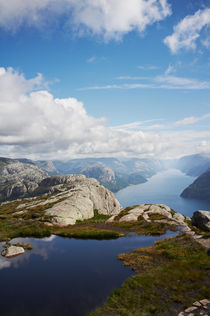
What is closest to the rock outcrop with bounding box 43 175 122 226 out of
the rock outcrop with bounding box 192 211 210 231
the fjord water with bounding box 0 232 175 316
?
the fjord water with bounding box 0 232 175 316

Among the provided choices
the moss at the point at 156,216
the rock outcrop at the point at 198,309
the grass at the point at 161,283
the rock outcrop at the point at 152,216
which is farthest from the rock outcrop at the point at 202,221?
the rock outcrop at the point at 198,309

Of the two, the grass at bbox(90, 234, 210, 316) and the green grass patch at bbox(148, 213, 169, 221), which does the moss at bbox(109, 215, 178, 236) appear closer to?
the green grass patch at bbox(148, 213, 169, 221)

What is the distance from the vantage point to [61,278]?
24.2 metres

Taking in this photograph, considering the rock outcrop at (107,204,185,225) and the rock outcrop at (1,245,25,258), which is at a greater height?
the rock outcrop at (1,245,25,258)

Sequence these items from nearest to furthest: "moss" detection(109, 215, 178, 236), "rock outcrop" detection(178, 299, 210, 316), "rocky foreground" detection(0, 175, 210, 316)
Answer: "rock outcrop" detection(178, 299, 210, 316) < "rocky foreground" detection(0, 175, 210, 316) < "moss" detection(109, 215, 178, 236)

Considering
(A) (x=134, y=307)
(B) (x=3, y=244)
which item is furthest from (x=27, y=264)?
(A) (x=134, y=307)

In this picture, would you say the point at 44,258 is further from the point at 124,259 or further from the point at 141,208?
the point at 141,208

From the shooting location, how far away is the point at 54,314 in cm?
1788

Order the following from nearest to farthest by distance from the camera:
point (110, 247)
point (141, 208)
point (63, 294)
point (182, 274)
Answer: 1. point (63, 294)
2. point (182, 274)
3. point (110, 247)
4. point (141, 208)

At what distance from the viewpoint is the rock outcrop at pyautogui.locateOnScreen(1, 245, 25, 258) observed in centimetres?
3072

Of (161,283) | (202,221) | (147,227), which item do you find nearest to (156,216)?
(147,227)

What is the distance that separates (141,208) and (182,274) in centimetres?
4530

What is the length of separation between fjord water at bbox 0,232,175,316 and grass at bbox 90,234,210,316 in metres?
1.81

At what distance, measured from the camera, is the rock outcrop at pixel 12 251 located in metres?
30.7
